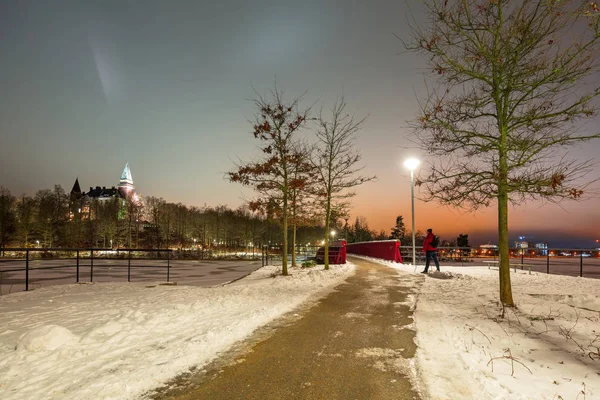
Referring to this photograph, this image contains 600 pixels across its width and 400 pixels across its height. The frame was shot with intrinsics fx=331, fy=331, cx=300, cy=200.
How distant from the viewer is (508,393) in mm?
3535

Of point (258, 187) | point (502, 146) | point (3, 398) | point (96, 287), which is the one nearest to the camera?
point (3, 398)

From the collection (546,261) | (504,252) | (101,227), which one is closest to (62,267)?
(504,252)

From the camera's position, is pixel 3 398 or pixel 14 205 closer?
pixel 3 398

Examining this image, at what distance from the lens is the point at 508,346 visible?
521cm

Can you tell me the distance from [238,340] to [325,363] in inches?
67.4

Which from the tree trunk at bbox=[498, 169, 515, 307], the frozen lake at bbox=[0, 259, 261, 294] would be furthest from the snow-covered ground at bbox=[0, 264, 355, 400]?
the tree trunk at bbox=[498, 169, 515, 307]

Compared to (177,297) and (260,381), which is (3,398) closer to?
(260,381)

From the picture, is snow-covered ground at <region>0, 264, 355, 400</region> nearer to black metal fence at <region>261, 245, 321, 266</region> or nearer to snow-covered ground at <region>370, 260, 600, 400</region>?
Answer: snow-covered ground at <region>370, 260, 600, 400</region>

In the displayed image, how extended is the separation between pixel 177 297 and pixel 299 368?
20.1 feet

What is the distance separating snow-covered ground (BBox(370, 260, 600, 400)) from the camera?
3.69 m

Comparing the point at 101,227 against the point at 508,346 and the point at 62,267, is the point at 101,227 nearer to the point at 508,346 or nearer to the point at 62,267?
the point at 62,267

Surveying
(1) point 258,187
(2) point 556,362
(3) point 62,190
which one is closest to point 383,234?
(3) point 62,190

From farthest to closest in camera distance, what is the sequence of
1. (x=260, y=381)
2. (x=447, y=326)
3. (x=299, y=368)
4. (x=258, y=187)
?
(x=258, y=187) → (x=447, y=326) → (x=299, y=368) → (x=260, y=381)

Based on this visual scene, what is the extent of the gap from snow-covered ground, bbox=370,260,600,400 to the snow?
2 centimetres
